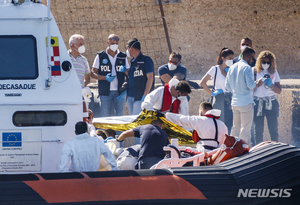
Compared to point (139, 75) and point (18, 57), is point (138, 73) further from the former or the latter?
point (18, 57)

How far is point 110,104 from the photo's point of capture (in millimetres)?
7109

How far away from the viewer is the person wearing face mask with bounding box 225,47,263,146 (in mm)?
6145

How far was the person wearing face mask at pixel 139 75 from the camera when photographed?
6.82 meters

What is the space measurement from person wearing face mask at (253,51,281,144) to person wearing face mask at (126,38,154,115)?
71.9 inches

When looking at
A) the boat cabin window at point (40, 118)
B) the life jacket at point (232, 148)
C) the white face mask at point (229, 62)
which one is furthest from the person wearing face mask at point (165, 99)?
the boat cabin window at point (40, 118)

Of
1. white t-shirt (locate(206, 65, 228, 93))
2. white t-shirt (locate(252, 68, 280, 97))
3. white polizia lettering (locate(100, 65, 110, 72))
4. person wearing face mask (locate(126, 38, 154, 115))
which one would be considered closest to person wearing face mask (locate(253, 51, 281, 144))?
white t-shirt (locate(252, 68, 280, 97))

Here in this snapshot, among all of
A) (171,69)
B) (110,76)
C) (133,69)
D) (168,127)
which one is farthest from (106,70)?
(168,127)

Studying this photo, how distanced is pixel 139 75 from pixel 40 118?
3233 mm

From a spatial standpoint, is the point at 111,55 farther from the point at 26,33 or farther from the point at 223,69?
the point at 26,33

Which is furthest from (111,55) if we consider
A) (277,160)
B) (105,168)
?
(277,160)

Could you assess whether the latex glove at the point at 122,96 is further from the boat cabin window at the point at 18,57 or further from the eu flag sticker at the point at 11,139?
the eu flag sticker at the point at 11,139

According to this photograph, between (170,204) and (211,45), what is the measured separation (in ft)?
29.1

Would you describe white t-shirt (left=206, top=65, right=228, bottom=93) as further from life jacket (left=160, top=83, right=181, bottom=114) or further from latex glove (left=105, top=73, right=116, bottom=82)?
latex glove (left=105, top=73, right=116, bottom=82)

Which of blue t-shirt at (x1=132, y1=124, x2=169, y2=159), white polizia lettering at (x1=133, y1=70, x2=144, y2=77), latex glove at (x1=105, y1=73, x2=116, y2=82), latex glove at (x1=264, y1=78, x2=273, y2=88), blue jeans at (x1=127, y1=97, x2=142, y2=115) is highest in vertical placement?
white polizia lettering at (x1=133, y1=70, x2=144, y2=77)
